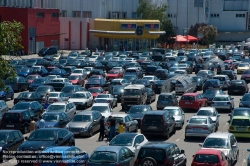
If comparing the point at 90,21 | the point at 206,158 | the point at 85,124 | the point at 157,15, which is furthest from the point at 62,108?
the point at 157,15

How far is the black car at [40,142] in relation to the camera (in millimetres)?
23984

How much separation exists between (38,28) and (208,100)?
155ft

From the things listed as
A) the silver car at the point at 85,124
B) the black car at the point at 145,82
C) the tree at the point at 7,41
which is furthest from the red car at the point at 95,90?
the tree at the point at 7,41

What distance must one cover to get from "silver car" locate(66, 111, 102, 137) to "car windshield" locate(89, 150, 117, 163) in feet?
32.4

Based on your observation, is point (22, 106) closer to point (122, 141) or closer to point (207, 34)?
point (122, 141)

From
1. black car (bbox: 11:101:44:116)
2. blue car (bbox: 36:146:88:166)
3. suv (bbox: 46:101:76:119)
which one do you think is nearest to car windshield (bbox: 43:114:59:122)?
suv (bbox: 46:101:76:119)

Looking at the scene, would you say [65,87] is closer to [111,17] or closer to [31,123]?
[31,123]

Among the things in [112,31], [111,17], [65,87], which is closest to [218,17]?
[111,17]

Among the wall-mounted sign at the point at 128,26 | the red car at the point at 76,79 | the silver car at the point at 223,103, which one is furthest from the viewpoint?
the wall-mounted sign at the point at 128,26

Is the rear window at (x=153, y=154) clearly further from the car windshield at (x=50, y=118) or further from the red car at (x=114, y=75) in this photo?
the red car at (x=114, y=75)

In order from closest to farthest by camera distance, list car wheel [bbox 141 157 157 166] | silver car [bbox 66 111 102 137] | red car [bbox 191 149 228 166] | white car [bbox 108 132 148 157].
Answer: car wheel [bbox 141 157 157 166] < red car [bbox 191 149 228 166] < white car [bbox 108 132 148 157] < silver car [bbox 66 111 102 137]

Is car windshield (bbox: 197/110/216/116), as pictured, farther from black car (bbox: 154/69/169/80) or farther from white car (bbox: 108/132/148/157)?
black car (bbox: 154/69/169/80)

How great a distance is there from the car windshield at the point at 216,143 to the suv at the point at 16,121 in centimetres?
1099

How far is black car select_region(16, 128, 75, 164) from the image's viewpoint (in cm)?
2398
